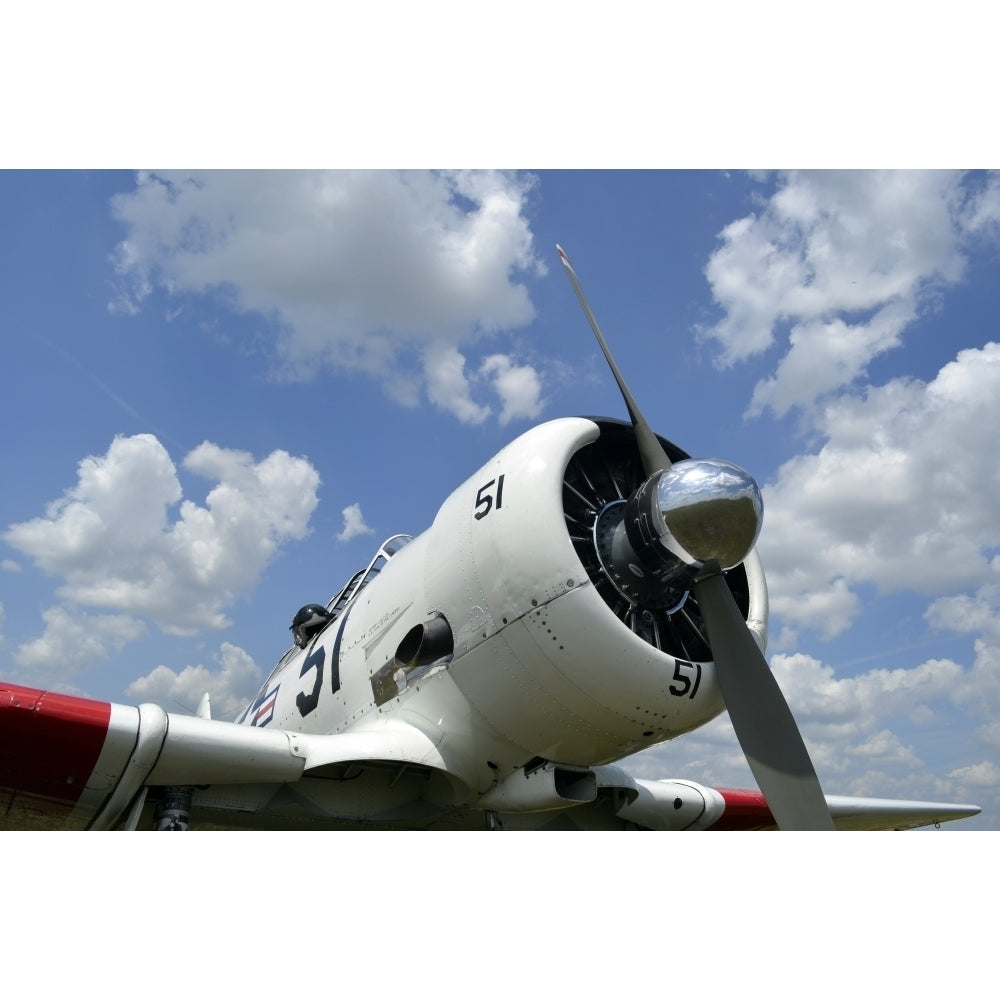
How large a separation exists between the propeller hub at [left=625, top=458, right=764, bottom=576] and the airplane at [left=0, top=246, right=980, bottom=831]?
0.01 metres

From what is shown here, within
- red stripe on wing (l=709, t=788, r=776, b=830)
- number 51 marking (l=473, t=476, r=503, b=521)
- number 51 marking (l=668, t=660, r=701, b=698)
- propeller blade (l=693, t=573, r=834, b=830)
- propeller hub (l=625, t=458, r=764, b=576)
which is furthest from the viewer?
red stripe on wing (l=709, t=788, r=776, b=830)

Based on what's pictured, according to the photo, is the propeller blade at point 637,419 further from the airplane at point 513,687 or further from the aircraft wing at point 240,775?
the aircraft wing at point 240,775

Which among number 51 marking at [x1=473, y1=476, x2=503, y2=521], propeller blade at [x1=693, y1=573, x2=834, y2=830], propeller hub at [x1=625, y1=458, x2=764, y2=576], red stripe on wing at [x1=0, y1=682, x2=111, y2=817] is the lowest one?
propeller blade at [x1=693, y1=573, x2=834, y2=830]

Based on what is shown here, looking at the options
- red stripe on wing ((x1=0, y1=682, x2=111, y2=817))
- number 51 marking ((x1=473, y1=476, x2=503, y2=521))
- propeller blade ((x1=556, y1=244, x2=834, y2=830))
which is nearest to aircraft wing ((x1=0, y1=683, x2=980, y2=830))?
red stripe on wing ((x1=0, y1=682, x2=111, y2=817))

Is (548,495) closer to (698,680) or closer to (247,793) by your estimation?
(698,680)

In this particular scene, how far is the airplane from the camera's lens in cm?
555

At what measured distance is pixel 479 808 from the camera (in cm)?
684

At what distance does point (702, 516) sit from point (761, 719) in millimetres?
1476

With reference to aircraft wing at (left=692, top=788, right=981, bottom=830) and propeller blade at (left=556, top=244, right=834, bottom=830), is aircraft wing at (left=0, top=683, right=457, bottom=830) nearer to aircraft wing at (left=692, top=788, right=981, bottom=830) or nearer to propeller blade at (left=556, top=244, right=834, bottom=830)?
propeller blade at (left=556, top=244, right=834, bottom=830)

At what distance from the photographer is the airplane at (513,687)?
555 centimetres

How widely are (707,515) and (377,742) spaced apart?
3.13m

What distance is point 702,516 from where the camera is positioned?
5.47 metres

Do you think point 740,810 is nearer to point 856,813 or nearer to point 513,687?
point 856,813

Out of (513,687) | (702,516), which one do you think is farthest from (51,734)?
(702,516)
